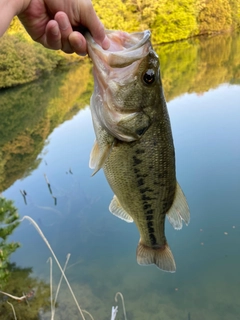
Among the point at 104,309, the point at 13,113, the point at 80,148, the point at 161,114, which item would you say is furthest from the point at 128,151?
the point at 13,113

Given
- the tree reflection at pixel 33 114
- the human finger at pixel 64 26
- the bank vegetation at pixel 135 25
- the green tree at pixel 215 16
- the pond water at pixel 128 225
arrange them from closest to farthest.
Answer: the human finger at pixel 64 26 → the pond water at pixel 128 225 → the tree reflection at pixel 33 114 → the bank vegetation at pixel 135 25 → the green tree at pixel 215 16

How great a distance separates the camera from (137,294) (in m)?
6.78

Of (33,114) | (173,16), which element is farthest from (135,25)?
(33,114)

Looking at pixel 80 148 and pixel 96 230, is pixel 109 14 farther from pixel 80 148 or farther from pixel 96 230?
pixel 96 230

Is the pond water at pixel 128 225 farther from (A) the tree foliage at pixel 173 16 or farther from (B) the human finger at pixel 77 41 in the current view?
(A) the tree foliage at pixel 173 16

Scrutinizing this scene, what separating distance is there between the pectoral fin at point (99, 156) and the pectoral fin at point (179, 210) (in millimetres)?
517

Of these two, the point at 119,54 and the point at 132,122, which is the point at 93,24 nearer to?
the point at 119,54

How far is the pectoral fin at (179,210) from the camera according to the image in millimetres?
2035

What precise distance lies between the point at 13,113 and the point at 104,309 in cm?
1675

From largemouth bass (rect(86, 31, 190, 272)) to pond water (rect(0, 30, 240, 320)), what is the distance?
16.6 feet

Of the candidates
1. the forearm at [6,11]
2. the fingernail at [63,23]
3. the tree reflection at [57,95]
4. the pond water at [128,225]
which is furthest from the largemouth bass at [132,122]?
the tree reflection at [57,95]

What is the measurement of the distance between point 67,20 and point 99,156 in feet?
2.16

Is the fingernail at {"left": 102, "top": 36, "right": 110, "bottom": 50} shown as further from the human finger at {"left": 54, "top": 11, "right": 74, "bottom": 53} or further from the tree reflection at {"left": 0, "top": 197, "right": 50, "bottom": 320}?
the tree reflection at {"left": 0, "top": 197, "right": 50, "bottom": 320}

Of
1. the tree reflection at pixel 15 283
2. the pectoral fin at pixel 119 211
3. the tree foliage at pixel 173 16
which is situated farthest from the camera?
the tree foliage at pixel 173 16
